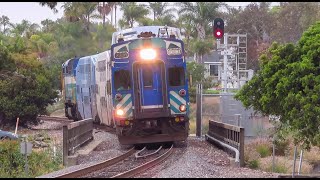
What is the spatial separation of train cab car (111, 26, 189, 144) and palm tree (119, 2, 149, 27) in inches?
1787

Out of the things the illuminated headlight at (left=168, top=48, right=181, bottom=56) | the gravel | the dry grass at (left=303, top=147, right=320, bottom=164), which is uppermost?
the illuminated headlight at (left=168, top=48, right=181, bottom=56)

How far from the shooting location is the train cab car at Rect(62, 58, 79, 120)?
36.1 m

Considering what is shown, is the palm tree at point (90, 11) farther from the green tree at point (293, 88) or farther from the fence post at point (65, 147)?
the fence post at point (65, 147)

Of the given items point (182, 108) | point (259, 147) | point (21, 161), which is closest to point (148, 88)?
point (182, 108)


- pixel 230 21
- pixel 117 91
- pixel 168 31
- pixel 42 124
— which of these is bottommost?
pixel 42 124

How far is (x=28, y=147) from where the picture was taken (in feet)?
52.7

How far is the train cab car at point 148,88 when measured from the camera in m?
20.4

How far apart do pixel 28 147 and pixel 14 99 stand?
1927cm

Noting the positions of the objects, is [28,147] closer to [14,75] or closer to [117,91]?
[117,91]

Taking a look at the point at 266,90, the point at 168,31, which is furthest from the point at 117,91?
the point at 266,90

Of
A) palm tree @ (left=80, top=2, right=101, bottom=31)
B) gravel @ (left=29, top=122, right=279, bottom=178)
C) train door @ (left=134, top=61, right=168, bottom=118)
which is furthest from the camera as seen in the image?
palm tree @ (left=80, top=2, right=101, bottom=31)

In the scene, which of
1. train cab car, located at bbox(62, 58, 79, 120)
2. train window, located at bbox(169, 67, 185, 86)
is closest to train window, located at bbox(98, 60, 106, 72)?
train window, located at bbox(169, 67, 185, 86)

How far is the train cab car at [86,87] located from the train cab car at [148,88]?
7.28 metres

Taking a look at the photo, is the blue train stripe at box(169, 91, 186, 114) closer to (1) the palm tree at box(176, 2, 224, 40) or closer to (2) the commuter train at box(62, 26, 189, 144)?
(2) the commuter train at box(62, 26, 189, 144)
